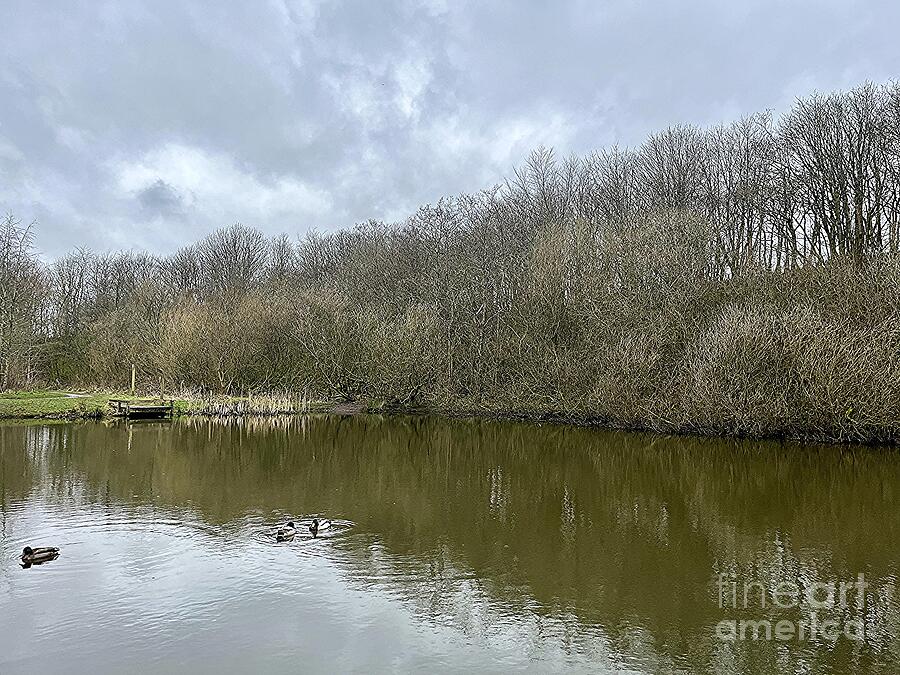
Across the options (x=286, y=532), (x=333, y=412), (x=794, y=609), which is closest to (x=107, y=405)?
(x=333, y=412)

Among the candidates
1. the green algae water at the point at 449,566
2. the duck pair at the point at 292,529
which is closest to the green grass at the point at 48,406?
the green algae water at the point at 449,566

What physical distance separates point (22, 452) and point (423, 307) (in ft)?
71.8

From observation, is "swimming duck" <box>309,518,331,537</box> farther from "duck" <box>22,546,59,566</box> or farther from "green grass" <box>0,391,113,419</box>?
"green grass" <box>0,391,113,419</box>

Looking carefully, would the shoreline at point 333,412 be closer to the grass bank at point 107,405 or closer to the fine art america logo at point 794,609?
the grass bank at point 107,405

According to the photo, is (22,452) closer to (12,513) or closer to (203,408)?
(12,513)

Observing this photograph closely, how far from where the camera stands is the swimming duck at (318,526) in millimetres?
10570

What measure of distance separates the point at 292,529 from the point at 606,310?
774 inches

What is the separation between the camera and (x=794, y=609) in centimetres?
753

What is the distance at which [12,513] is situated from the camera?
458 inches

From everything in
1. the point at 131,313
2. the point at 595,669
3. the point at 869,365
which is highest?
the point at 131,313

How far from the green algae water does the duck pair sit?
0.18 m

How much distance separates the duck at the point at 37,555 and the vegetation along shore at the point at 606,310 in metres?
19.7

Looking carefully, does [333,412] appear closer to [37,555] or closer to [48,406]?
[48,406]

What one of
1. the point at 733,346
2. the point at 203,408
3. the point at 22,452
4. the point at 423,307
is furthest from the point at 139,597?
the point at 423,307
